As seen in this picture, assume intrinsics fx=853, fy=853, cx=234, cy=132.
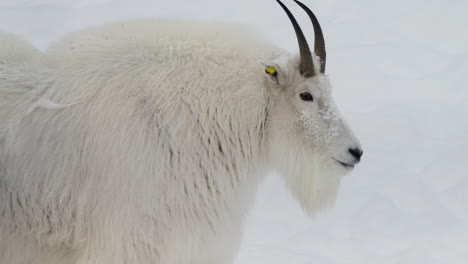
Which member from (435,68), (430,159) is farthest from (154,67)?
(435,68)

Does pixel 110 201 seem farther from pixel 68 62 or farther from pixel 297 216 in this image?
pixel 297 216

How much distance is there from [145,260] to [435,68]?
583 centimetres

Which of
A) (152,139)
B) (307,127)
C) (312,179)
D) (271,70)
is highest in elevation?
(271,70)

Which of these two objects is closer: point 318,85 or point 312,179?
point 318,85

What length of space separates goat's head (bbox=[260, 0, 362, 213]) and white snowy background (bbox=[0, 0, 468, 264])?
70 centimetres

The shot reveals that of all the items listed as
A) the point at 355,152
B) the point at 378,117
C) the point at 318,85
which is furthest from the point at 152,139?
the point at 378,117

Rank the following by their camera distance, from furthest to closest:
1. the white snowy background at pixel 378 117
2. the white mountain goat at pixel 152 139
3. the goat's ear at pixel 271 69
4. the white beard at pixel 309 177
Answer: the white snowy background at pixel 378 117
the white beard at pixel 309 177
the goat's ear at pixel 271 69
the white mountain goat at pixel 152 139

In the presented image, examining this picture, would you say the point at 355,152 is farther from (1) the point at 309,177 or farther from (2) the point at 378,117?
(2) the point at 378,117

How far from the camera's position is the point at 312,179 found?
5082 mm

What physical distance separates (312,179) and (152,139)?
1033mm

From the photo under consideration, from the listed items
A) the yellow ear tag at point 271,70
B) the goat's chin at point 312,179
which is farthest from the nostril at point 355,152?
the yellow ear tag at point 271,70

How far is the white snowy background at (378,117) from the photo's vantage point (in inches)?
274

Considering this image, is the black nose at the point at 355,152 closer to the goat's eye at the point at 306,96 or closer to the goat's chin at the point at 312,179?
the goat's chin at the point at 312,179

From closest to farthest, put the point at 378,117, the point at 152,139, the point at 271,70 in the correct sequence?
the point at 152,139, the point at 271,70, the point at 378,117
